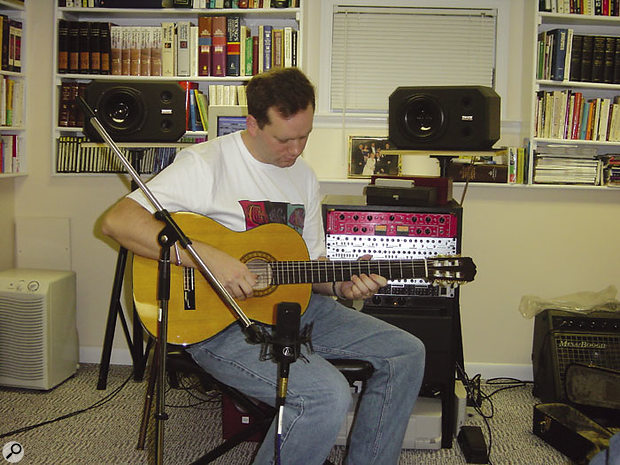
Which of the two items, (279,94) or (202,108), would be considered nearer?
(279,94)

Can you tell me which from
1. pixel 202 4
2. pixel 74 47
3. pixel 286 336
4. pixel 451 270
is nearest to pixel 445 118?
pixel 451 270

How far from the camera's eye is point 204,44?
309cm

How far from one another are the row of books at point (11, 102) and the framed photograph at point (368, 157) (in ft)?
5.41

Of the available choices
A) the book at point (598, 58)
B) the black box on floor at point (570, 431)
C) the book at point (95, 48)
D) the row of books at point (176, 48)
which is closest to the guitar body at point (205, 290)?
the black box on floor at point (570, 431)

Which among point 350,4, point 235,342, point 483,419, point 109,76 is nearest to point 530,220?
point 483,419

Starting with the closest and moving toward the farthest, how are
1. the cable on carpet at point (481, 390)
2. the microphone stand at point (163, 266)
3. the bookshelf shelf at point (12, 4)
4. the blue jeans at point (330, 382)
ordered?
the microphone stand at point (163, 266) < the blue jeans at point (330, 382) < the cable on carpet at point (481, 390) < the bookshelf shelf at point (12, 4)

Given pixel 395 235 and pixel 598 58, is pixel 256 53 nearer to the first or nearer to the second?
pixel 395 235

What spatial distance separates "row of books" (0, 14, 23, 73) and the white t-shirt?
1620 mm

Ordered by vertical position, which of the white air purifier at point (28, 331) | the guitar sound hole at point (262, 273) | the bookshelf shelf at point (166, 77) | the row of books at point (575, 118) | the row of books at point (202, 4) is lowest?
the white air purifier at point (28, 331)

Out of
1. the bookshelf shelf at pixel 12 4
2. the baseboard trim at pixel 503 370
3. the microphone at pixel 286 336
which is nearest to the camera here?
the microphone at pixel 286 336

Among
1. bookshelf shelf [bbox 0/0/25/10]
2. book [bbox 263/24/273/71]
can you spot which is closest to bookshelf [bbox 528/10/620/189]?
book [bbox 263/24/273/71]

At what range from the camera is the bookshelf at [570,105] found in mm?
3025

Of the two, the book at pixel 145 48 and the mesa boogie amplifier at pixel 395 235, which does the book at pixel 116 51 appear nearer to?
the book at pixel 145 48

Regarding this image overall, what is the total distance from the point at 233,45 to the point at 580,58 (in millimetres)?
1669
